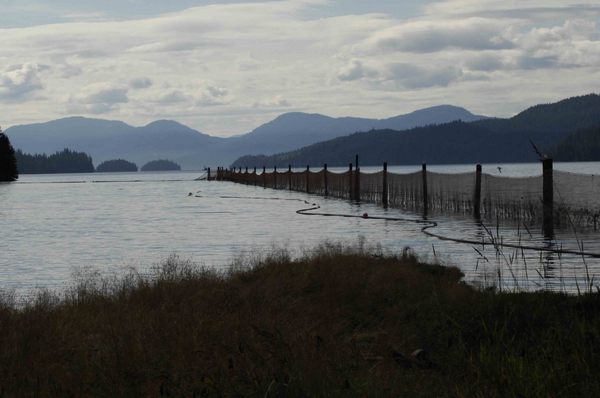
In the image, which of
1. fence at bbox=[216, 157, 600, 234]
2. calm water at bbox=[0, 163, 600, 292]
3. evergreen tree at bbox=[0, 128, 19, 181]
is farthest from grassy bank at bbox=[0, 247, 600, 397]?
evergreen tree at bbox=[0, 128, 19, 181]

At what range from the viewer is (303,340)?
9227 mm

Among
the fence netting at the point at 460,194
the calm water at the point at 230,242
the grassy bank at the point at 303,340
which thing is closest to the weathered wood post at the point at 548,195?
the fence netting at the point at 460,194

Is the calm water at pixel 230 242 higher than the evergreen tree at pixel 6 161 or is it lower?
lower

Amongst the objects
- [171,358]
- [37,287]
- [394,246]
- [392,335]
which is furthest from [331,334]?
[394,246]

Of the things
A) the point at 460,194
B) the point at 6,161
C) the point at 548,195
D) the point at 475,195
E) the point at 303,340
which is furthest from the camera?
the point at 6,161

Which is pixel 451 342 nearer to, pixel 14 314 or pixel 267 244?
pixel 14 314

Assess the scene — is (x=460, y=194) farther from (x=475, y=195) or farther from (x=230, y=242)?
(x=230, y=242)

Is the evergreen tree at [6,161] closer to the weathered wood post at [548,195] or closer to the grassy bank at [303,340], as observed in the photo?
the weathered wood post at [548,195]

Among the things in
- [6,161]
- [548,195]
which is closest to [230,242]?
[548,195]

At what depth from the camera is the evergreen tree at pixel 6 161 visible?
14074 cm

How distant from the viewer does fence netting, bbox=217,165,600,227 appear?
31672 millimetres

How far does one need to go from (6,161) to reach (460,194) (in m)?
109

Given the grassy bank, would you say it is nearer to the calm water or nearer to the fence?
the calm water

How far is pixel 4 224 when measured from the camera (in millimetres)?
39156
